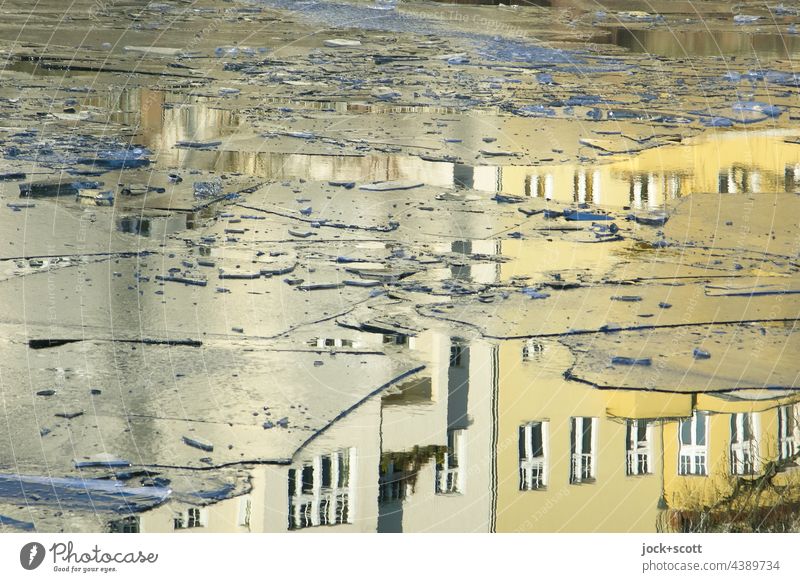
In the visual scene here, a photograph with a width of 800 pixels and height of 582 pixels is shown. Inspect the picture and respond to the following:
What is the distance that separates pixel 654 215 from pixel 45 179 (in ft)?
12.0

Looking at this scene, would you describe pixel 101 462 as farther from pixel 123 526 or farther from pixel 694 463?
pixel 694 463

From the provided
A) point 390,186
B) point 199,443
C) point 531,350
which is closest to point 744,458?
point 531,350

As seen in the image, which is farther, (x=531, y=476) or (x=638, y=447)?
(x=638, y=447)

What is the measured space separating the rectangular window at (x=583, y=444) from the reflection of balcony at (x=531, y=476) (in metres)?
0.12

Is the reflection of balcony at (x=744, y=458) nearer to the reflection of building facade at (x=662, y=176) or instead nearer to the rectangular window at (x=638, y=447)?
the rectangular window at (x=638, y=447)

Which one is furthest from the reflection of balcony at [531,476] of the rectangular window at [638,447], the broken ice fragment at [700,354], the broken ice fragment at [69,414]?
the broken ice fragment at [69,414]

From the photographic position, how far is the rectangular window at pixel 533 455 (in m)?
5.04

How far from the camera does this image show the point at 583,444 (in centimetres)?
532

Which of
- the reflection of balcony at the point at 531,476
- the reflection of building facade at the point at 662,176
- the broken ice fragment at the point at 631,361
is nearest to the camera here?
the reflection of balcony at the point at 531,476

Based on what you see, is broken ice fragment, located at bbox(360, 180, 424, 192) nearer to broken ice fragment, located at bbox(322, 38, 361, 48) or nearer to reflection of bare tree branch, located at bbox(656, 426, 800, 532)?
reflection of bare tree branch, located at bbox(656, 426, 800, 532)
